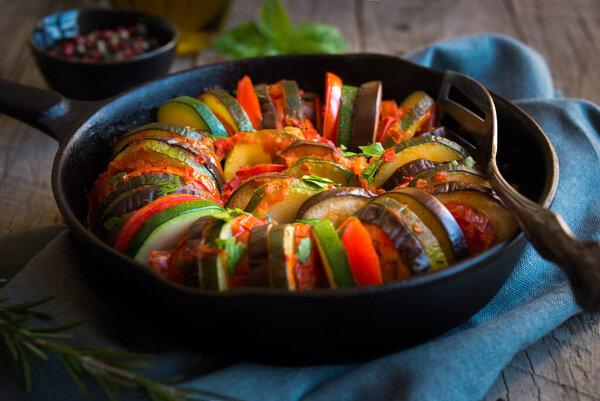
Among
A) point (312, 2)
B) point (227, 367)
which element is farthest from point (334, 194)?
point (312, 2)

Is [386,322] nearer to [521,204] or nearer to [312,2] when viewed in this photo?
[521,204]

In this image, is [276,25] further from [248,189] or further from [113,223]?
[113,223]

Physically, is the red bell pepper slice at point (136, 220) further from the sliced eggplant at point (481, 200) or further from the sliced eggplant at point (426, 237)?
the sliced eggplant at point (481, 200)

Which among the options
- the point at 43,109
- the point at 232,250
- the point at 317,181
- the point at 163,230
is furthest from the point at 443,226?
the point at 43,109

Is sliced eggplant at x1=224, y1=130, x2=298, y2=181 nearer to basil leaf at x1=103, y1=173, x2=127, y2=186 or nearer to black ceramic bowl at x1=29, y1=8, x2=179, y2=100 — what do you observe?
basil leaf at x1=103, y1=173, x2=127, y2=186

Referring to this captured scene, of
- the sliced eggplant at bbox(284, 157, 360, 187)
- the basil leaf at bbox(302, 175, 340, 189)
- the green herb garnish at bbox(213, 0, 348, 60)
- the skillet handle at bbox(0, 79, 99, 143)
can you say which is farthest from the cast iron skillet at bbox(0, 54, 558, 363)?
the green herb garnish at bbox(213, 0, 348, 60)

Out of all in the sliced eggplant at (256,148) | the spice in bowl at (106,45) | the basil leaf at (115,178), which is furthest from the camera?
the spice in bowl at (106,45)

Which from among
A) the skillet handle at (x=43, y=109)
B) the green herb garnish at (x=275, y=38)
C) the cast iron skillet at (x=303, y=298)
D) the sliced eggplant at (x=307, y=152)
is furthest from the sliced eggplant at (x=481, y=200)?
the green herb garnish at (x=275, y=38)
